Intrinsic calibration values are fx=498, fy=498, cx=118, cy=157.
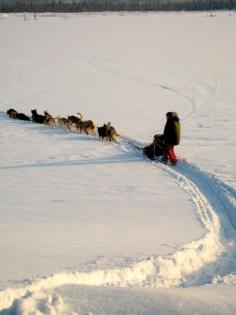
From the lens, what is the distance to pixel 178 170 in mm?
9180

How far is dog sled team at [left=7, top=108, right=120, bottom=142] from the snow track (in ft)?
12.8

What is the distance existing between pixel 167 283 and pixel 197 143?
21.5 ft

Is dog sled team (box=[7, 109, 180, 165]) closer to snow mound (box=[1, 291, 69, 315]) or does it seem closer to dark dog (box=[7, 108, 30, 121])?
dark dog (box=[7, 108, 30, 121])

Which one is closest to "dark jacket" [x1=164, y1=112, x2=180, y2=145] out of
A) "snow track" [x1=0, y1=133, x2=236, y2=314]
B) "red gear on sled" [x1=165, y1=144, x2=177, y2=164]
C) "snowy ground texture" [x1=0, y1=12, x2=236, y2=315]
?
"red gear on sled" [x1=165, y1=144, x2=177, y2=164]

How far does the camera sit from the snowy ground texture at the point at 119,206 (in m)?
3.97

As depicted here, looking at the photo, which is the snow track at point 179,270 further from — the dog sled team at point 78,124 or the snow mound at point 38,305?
the dog sled team at point 78,124

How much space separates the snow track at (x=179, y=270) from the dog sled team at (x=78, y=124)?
12.8ft

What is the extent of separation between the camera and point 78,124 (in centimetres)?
1217

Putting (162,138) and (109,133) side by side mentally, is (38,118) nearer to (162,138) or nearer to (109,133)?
(109,133)

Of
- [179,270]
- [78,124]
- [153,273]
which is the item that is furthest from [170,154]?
[153,273]

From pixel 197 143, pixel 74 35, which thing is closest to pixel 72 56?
pixel 74 35

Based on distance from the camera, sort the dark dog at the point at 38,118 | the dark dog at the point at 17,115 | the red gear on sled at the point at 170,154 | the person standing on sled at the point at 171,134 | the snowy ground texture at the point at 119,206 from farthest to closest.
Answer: the dark dog at the point at 17,115, the dark dog at the point at 38,118, the red gear on sled at the point at 170,154, the person standing on sled at the point at 171,134, the snowy ground texture at the point at 119,206

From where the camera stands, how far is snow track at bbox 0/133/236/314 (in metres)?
3.82

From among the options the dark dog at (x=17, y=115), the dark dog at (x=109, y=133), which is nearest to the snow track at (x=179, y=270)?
the dark dog at (x=109, y=133)
